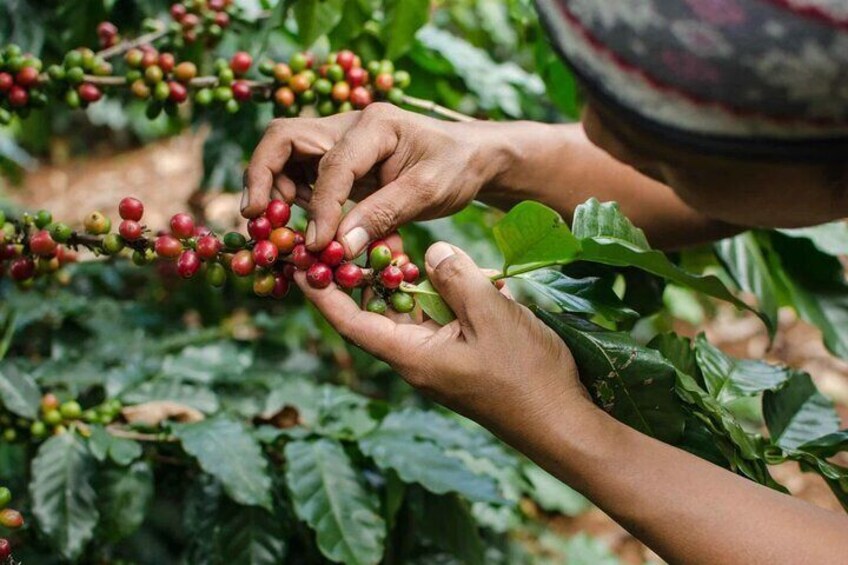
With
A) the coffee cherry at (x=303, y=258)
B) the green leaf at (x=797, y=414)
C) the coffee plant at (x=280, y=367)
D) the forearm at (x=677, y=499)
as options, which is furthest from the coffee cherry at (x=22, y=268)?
the green leaf at (x=797, y=414)

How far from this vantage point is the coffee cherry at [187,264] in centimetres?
112

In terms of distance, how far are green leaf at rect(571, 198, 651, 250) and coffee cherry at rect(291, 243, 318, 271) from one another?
0.35 metres

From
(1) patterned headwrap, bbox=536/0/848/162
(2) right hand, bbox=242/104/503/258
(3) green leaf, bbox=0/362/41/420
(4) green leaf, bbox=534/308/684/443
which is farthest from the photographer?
(3) green leaf, bbox=0/362/41/420

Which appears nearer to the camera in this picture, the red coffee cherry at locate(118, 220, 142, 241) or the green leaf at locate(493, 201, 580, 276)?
the green leaf at locate(493, 201, 580, 276)

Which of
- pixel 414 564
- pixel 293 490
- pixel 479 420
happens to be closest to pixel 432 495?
pixel 414 564

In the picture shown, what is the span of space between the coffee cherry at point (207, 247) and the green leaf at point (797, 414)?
85 cm

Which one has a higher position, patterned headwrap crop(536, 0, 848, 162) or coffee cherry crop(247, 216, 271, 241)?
patterned headwrap crop(536, 0, 848, 162)

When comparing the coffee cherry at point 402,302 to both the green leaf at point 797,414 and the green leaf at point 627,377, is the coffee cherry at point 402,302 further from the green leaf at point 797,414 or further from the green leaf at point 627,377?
the green leaf at point 797,414

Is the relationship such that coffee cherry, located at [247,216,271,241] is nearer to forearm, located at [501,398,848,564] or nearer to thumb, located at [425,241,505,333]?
thumb, located at [425,241,505,333]

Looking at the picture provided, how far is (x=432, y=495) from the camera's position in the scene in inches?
63.4

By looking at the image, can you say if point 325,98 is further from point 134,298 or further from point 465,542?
point 134,298

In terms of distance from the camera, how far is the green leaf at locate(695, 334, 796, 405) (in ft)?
4.09

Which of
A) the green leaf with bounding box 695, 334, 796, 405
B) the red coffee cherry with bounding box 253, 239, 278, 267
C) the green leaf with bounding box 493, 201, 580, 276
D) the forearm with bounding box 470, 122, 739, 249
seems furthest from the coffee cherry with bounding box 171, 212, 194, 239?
the green leaf with bounding box 695, 334, 796, 405

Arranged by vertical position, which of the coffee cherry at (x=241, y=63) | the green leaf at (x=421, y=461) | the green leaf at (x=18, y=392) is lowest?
the green leaf at (x=18, y=392)
